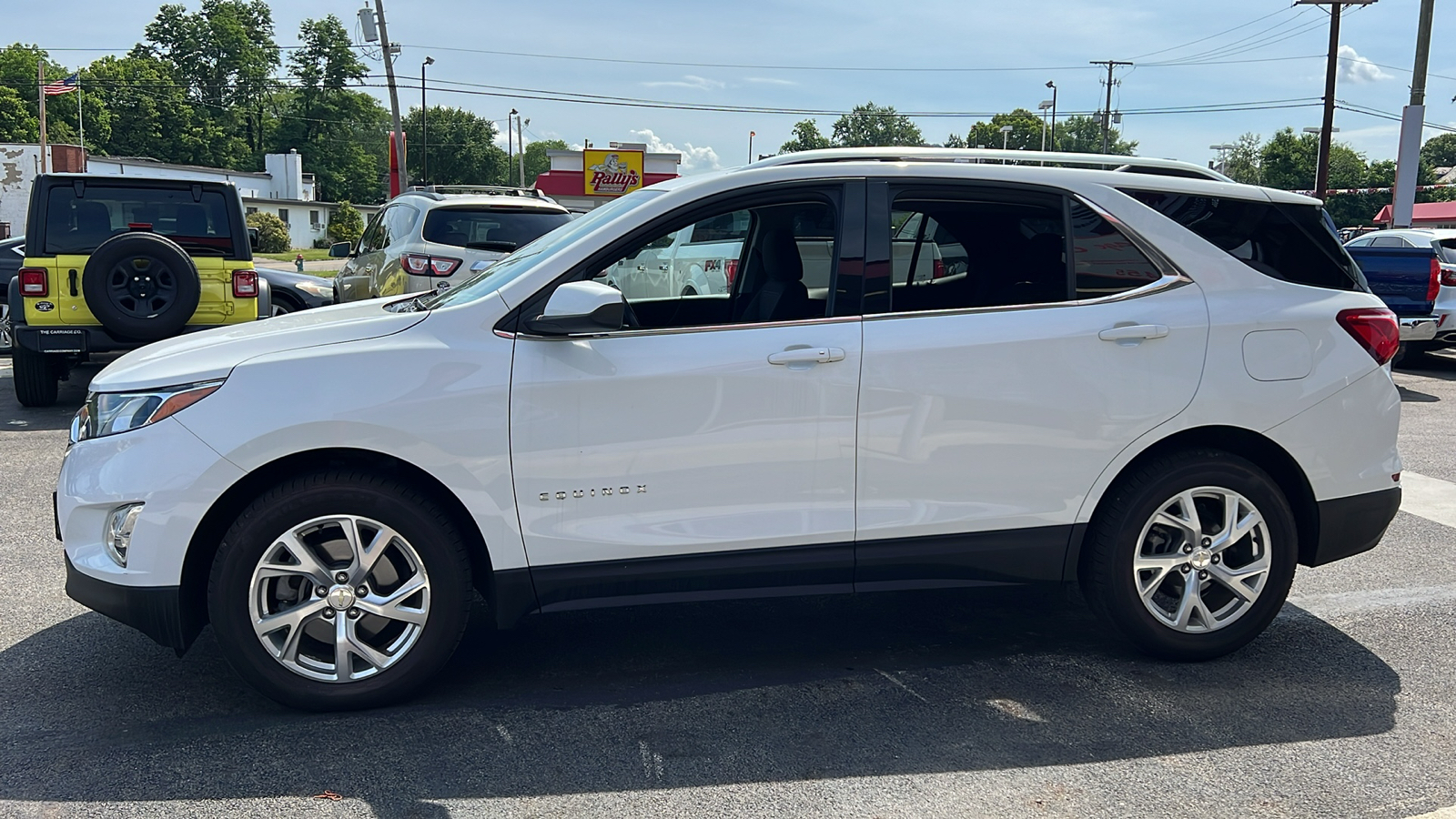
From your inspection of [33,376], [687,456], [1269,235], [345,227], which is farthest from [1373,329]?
[345,227]

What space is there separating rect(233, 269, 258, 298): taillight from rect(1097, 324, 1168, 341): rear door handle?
7917 mm

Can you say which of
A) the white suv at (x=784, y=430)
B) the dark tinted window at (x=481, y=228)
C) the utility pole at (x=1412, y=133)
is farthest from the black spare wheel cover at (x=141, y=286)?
the utility pole at (x=1412, y=133)

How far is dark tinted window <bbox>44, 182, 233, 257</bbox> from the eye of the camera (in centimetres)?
922

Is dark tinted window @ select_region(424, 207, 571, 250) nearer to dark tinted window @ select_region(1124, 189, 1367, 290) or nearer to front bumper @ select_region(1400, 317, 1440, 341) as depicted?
dark tinted window @ select_region(1124, 189, 1367, 290)

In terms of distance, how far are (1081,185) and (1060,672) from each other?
176 centimetres

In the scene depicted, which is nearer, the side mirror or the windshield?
the side mirror

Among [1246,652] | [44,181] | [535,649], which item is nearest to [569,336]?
[535,649]

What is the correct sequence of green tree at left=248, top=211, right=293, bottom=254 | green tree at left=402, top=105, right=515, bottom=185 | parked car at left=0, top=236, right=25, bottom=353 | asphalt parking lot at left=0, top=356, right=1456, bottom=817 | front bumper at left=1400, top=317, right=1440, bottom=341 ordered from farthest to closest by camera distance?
green tree at left=402, top=105, right=515, bottom=185
green tree at left=248, top=211, right=293, bottom=254
parked car at left=0, top=236, right=25, bottom=353
front bumper at left=1400, top=317, right=1440, bottom=341
asphalt parking lot at left=0, top=356, right=1456, bottom=817

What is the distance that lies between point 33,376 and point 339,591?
7.68 metres

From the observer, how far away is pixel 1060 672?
4.05m

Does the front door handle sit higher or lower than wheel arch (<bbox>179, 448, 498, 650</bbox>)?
higher

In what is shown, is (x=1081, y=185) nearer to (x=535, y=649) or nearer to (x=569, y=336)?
(x=569, y=336)

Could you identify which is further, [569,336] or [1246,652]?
[1246,652]

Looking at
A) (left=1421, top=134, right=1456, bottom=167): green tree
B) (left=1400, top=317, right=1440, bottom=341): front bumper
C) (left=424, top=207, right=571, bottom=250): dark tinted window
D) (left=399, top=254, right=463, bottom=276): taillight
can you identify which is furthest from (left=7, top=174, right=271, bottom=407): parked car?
(left=1421, top=134, right=1456, bottom=167): green tree
